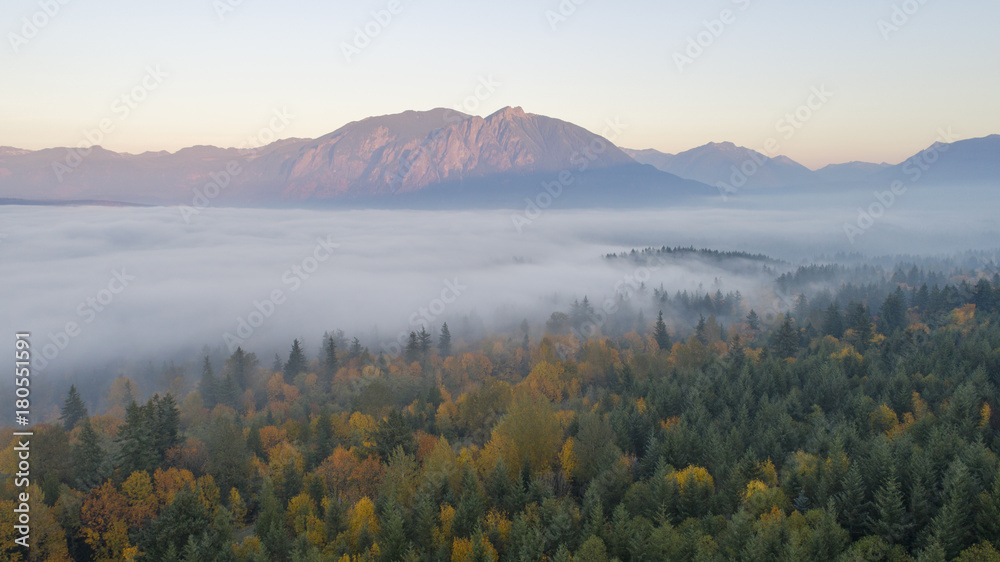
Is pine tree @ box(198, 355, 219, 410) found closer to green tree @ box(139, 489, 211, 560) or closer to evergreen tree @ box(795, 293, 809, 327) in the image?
green tree @ box(139, 489, 211, 560)

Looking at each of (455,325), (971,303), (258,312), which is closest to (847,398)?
(971,303)

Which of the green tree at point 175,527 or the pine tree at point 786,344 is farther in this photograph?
the pine tree at point 786,344

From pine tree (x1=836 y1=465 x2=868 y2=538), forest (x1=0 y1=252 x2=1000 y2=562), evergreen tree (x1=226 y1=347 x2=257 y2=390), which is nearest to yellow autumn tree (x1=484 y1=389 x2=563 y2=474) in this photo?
forest (x1=0 y1=252 x2=1000 y2=562)

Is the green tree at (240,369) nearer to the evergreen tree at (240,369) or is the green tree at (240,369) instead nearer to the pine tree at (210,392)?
the evergreen tree at (240,369)

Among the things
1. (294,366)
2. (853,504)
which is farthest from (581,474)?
(294,366)

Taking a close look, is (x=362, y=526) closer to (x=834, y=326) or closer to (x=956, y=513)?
(x=956, y=513)

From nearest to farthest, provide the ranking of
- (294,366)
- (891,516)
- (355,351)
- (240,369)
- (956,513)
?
1. (956,513)
2. (891,516)
3. (240,369)
4. (294,366)
5. (355,351)

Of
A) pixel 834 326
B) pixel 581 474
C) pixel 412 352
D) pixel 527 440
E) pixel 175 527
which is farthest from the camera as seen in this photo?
pixel 412 352

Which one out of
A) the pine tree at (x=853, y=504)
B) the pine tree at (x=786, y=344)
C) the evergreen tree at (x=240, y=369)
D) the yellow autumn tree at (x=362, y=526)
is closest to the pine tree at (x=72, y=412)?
the evergreen tree at (x=240, y=369)
